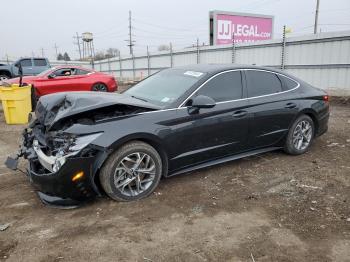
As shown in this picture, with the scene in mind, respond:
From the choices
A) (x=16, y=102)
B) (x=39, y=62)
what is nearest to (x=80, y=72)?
(x=16, y=102)

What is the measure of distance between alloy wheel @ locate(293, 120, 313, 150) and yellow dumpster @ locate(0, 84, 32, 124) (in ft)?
21.7

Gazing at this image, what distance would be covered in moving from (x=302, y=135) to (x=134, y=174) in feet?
10.2

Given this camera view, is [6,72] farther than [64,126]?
Yes

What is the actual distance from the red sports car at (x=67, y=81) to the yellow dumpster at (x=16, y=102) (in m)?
2.76

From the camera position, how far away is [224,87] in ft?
15.3

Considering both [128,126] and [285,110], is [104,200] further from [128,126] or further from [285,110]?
[285,110]

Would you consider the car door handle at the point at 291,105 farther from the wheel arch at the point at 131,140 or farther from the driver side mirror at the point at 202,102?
the wheel arch at the point at 131,140

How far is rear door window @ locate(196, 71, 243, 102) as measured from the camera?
4488 millimetres

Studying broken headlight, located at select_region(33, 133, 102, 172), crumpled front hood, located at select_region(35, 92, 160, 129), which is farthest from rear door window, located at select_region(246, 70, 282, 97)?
broken headlight, located at select_region(33, 133, 102, 172)

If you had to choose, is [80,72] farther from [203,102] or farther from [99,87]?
[203,102]

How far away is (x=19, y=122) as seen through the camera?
8758mm

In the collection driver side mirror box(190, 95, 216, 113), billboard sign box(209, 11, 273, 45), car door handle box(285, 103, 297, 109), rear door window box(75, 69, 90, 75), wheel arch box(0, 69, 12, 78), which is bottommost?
wheel arch box(0, 69, 12, 78)

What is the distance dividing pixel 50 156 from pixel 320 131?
4.42 meters

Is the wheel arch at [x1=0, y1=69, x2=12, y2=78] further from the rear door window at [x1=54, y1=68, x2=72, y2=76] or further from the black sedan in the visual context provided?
the black sedan
